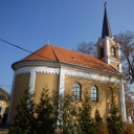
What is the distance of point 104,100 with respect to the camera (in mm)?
18156

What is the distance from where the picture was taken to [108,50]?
80.4 feet

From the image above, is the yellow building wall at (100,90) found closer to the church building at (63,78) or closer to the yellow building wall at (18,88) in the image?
the church building at (63,78)

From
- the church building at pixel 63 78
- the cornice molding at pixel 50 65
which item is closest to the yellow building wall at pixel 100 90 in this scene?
the church building at pixel 63 78

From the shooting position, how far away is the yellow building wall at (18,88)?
16.0m

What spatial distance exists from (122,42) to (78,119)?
44.8 feet

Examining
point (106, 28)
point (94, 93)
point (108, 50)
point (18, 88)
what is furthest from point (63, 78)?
point (106, 28)

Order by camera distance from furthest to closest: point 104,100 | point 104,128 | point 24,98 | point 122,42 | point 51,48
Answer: point 122,42
point 51,48
point 104,100
point 104,128
point 24,98

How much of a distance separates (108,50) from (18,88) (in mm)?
15036

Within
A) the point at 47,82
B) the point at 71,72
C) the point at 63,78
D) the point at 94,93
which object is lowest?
the point at 94,93

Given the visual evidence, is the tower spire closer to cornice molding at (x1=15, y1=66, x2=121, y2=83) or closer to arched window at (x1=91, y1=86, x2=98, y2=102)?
cornice molding at (x1=15, y1=66, x2=121, y2=83)

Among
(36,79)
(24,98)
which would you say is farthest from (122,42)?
(24,98)

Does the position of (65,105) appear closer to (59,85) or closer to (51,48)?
(59,85)

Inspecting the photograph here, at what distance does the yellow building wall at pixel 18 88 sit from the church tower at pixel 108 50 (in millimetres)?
13058

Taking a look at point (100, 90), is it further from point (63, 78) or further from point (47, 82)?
point (47, 82)
